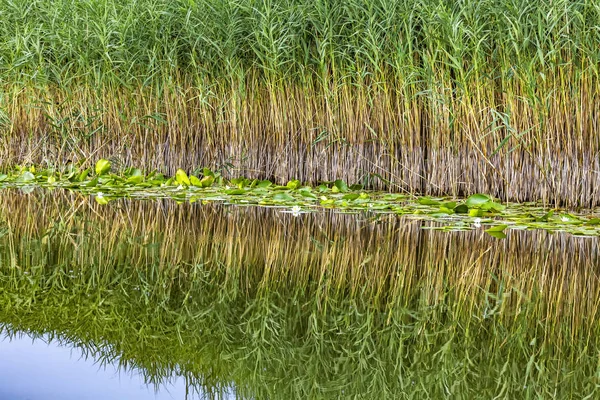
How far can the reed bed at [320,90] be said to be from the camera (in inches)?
273

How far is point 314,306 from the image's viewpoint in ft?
12.1

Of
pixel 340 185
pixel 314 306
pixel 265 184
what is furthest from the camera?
pixel 265 184

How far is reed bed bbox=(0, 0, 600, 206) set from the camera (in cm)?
695

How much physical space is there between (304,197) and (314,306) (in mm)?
3781

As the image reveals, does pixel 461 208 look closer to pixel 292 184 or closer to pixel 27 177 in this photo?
pixel 292 184

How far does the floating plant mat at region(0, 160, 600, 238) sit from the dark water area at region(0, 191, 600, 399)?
181mm

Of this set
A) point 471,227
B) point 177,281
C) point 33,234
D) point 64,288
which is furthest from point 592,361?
point 33,234

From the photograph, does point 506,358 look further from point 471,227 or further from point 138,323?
point 471,227

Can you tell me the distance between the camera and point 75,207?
23.6 feet

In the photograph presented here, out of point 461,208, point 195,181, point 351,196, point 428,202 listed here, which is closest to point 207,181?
point 195,181

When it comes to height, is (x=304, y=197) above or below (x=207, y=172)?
below

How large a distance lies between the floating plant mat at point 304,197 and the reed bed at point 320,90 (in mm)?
295

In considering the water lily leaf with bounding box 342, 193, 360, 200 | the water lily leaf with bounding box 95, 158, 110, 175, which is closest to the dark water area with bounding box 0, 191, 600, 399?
the water lily leaf with bounding box 342, 193, 360, 200

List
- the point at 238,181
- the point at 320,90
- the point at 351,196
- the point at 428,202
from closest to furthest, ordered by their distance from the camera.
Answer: the point at 428,202 < the point at 351,196 < the point at 320,90 < the point at 238,181
